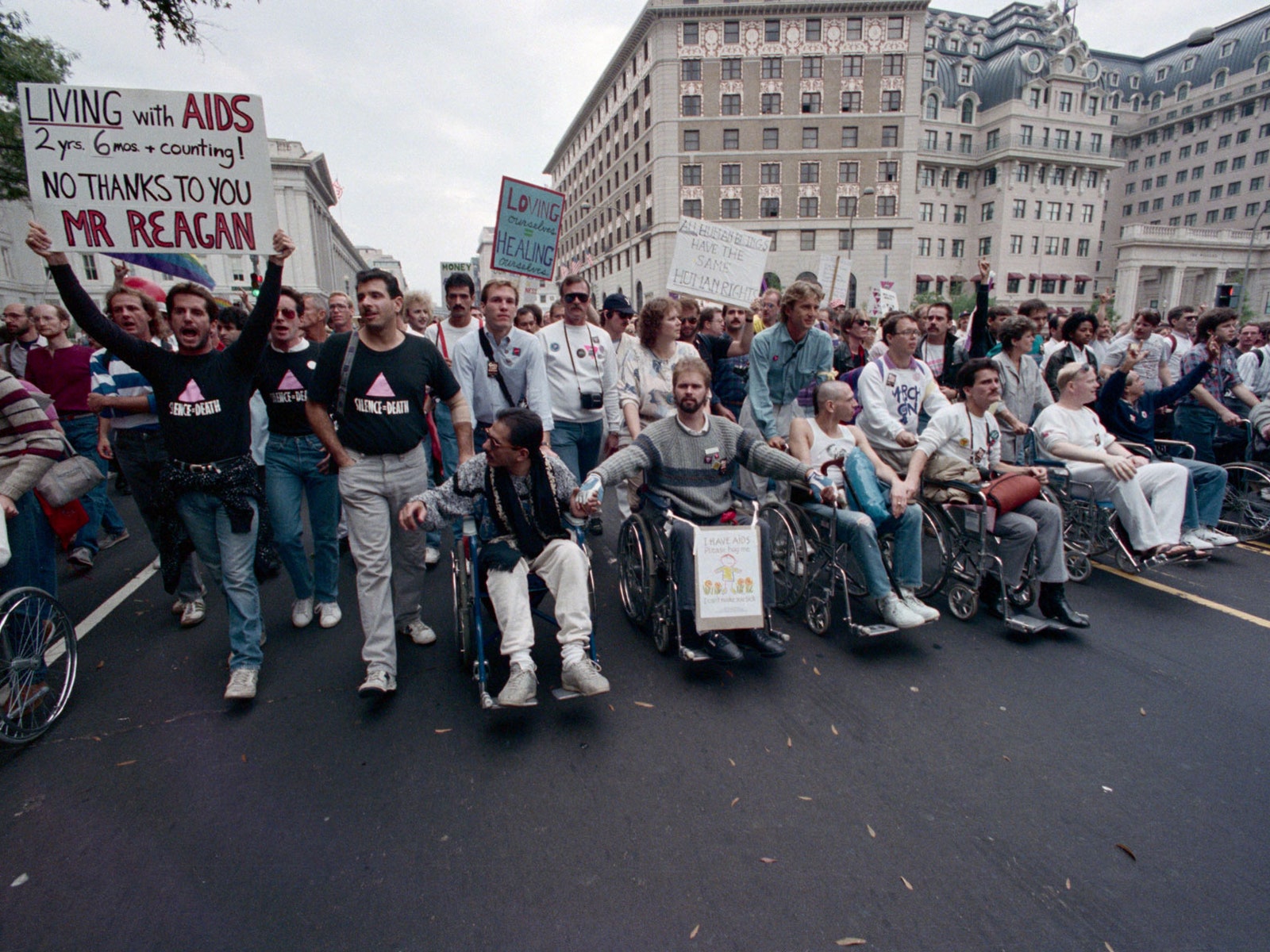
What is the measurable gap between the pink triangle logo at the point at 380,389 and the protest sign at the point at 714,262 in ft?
14.5

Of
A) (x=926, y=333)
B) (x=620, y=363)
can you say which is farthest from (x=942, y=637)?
(x=926, y=333)

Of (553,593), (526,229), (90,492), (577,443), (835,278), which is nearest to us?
(553,593)

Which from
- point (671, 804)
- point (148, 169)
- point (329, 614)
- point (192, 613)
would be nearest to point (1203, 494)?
point (671, 804)

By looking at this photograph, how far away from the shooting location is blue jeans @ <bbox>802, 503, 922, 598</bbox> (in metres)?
3.99

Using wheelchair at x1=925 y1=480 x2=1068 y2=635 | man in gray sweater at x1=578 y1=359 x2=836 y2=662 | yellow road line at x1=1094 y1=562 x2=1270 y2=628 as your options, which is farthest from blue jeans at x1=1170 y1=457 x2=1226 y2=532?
man in gray sweater at x1=578 y1=359 x2=836 y2=662

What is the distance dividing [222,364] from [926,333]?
6502 millimetres

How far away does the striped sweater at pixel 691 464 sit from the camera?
159 inches

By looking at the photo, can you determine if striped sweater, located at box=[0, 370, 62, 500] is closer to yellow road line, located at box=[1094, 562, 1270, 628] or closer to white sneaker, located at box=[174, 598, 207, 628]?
white sneaker, located at box=[174, 598, 207, 628]

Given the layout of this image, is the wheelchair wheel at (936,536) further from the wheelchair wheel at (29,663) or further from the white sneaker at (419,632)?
the wheelchair wheel at (29,663)

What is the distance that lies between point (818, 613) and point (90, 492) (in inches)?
250

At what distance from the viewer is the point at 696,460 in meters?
4.05

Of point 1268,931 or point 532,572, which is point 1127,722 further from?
point 532,572

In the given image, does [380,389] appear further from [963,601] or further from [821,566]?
[963,601]

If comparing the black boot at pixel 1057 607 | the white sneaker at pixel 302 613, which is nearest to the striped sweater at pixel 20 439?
the white sneaker at pixel 302 613
